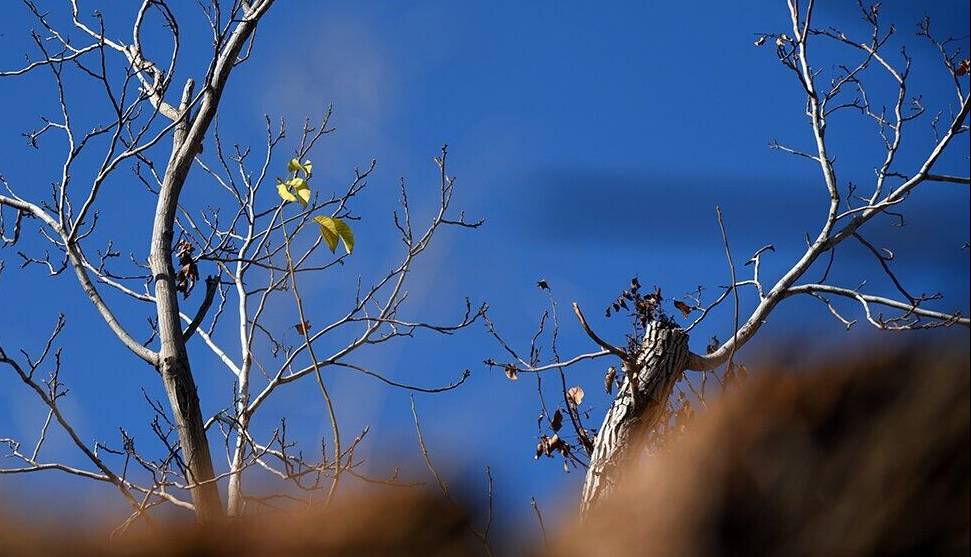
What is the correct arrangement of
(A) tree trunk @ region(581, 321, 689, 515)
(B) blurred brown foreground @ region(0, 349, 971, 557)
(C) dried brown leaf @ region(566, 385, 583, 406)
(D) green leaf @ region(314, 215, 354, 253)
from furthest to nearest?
1. (C) dried brown leaf @ region(566, 385, 583, 406)
2. (A) tree trunk @ region(581, 321, 689, 515)
3. (D) green leaf @ region(314, 215, 354, 253)
4. (B) blurred brown foreground @ region(0, 349, 971, 557)

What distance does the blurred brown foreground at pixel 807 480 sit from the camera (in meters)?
1.02

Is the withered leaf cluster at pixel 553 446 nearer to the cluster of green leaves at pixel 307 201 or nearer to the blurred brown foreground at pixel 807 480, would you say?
the cluster of green leaves at pixel 307 201

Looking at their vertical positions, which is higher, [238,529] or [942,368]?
[942,368]

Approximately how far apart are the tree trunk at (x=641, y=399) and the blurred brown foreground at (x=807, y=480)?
200cm

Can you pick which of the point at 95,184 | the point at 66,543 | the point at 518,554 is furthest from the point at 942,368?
the point at 95,184

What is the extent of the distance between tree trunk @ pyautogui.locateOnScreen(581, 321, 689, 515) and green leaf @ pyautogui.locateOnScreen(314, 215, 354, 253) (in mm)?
1063

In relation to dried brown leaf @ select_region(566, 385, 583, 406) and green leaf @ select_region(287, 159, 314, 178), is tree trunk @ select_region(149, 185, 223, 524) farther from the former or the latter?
dried brown leaf @ select_region(566, 385, 583, 406)

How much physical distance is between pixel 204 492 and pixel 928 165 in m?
3.94

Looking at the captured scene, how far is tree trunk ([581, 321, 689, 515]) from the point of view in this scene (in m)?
3.16

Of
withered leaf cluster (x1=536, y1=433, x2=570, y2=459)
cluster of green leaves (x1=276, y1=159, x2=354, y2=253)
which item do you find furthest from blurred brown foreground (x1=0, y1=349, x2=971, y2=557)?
withered leaf cluster (x1=536, y1=433, x2=570, y2=459)

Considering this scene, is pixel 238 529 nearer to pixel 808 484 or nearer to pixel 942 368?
pixel 808 484

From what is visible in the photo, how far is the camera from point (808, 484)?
1013 mm

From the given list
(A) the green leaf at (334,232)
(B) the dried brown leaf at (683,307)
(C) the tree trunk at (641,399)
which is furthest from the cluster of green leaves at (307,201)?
(B) the dried brown leaf at (683,307)

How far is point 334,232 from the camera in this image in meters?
2.60
